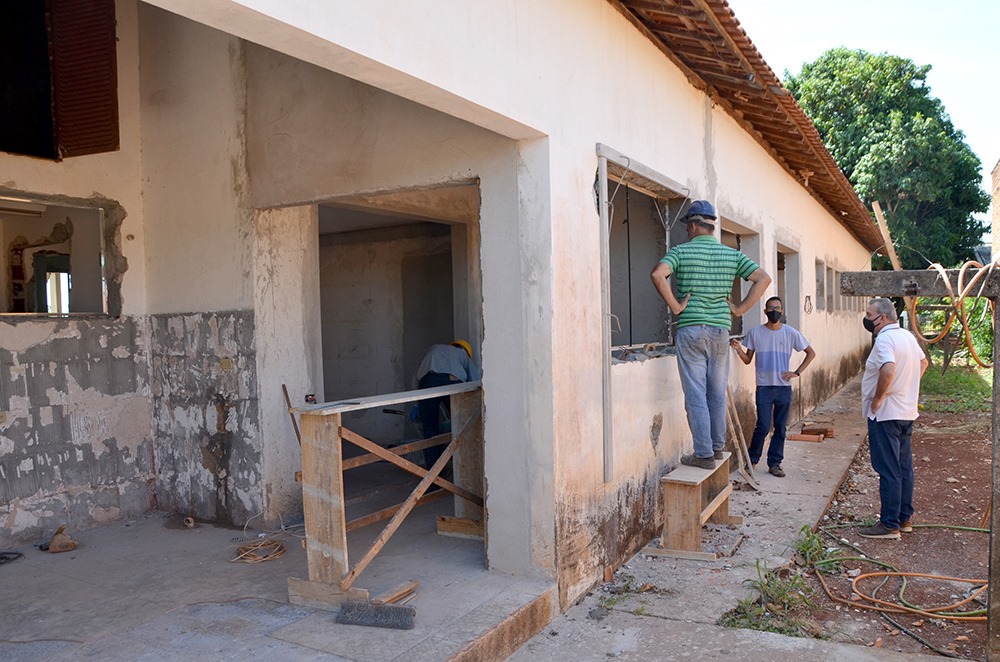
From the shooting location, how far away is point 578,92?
4777 millimetres

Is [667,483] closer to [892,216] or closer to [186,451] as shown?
[186,451]

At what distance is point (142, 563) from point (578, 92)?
418cm

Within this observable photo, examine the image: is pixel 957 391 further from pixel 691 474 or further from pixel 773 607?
pixel 773 607

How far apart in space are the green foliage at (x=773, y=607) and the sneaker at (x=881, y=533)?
1.43 metres

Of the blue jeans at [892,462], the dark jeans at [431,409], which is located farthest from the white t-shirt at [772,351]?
the dark jeans at [431,409]

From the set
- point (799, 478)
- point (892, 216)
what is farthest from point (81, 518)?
point (892, 216)

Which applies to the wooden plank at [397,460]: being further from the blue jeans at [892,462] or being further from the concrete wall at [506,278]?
the blue jeans at [892,462]

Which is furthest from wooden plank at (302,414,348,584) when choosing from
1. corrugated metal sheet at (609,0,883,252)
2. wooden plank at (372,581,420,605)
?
corrugated metal sheet at (609,0,883,252)

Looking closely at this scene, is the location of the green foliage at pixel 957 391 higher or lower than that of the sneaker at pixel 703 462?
lower

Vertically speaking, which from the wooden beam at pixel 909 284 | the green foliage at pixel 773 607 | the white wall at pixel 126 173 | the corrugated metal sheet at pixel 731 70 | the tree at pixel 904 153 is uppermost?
the tree at pixel 904 153

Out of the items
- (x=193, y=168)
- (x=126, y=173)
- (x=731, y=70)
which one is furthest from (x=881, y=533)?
(x=126, y=173)

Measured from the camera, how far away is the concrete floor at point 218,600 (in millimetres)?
3631

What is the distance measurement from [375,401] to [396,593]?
3.39ft

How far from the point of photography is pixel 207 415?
19.5ft
